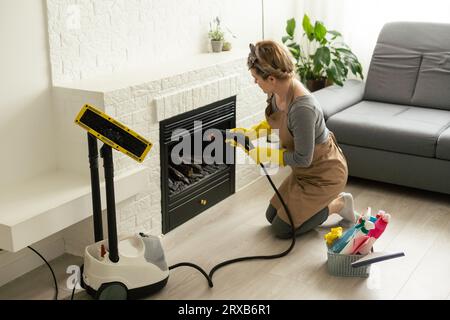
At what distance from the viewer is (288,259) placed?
3176mm

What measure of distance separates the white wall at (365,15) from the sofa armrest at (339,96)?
1.00 ft

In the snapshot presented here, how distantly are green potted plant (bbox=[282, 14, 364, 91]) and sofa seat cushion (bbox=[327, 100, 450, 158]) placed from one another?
15.2 inches

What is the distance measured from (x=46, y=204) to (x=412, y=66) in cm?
267

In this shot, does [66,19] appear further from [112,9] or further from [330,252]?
[330,252]

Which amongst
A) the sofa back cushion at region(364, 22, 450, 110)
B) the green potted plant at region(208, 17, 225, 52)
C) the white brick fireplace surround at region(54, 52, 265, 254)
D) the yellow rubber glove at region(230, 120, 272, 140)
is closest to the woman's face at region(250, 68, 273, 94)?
the yellow rubber glove at region(230, 120, 272, 140)

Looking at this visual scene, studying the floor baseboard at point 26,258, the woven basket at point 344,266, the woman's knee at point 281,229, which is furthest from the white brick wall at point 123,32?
the woven basket at point 344,266

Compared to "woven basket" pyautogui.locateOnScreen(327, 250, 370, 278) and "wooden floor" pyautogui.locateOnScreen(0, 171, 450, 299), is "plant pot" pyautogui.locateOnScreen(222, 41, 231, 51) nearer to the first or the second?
"wooden floor" pyautogui.locateOnScreen(0, 171, 450, 299)

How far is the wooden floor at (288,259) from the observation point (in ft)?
9.42

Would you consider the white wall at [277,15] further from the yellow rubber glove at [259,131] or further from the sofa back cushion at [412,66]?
the yellow rubber glove at [259,131]

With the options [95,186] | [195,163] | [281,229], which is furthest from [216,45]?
[95,186]

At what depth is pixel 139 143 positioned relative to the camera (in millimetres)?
2568

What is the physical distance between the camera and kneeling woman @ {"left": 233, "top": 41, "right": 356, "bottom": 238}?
10.0 feet
